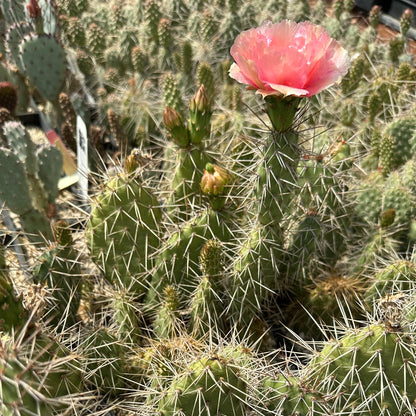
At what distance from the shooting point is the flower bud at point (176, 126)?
1.35 metres

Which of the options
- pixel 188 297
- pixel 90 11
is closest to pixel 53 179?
pixel 188 297

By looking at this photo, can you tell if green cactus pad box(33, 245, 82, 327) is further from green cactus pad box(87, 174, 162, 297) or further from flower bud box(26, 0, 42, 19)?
flower bud box(26, 0, 42, 19)

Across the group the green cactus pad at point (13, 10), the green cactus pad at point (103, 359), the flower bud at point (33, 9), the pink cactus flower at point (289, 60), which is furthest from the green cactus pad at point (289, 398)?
the green cactus pad at point (13, 10)

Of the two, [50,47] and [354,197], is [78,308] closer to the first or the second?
[354,197]

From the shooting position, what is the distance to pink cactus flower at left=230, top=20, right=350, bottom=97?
3.38 ft

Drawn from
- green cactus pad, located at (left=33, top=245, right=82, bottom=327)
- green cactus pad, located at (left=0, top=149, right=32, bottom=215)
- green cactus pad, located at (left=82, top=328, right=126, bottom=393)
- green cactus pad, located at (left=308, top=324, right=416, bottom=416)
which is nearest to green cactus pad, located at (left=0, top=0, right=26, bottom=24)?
green cactus pad, located at (left=0, top=149, right=32, bottom=215)

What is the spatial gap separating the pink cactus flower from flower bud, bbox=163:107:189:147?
30 centimetres

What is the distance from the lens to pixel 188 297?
4.98 ft

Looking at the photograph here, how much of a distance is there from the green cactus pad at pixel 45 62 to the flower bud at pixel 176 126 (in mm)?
1391

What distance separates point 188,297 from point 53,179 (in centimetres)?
93

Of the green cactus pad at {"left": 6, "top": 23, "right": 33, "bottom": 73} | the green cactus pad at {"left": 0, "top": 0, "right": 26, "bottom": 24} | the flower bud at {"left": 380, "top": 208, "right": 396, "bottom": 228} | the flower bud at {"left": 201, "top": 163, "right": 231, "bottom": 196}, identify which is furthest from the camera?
the green cactus pad at {"left": 0, "top": 0, "right": 26, "bottom": 24}

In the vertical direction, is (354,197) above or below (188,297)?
above

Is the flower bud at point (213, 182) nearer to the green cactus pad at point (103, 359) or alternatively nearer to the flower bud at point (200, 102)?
the flower bud at point (200, 102)

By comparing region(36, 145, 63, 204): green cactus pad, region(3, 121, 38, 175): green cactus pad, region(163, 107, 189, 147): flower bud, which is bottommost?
region(36, 145, 63, 204): green cactus pad
